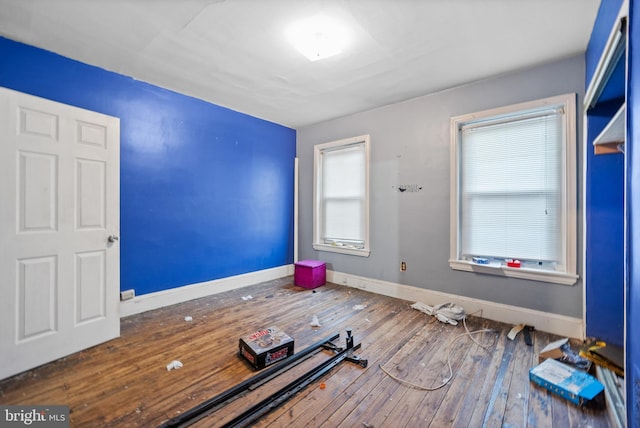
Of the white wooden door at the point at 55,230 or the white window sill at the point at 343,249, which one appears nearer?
the white wooden door at the point at 55,230

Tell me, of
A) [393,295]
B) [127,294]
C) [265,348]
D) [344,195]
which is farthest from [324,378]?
[344,195]

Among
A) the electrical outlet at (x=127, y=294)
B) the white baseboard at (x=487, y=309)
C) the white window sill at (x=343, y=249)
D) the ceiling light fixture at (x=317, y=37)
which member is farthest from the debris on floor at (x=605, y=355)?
the electrical outlet at (x=127, y=294)

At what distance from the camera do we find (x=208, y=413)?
1.62m

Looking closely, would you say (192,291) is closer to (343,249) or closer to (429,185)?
(343,249)

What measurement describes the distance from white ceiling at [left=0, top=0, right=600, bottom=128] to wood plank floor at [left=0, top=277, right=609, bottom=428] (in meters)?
2.62

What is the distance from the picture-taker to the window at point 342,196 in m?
4.14

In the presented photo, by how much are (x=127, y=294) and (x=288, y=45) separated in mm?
3022

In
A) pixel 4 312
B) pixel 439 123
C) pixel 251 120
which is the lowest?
pixel 4 312

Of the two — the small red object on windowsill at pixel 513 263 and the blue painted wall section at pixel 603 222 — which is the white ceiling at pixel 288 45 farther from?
the small red object on windowsill at pixel 513 263

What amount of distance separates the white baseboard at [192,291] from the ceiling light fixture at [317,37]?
305cm

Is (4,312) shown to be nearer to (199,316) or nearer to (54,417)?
(54,417)

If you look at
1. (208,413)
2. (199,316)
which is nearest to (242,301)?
(199,316)

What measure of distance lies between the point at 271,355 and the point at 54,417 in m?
1.28

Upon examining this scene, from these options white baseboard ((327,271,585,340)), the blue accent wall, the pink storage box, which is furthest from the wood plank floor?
the pink storage box
